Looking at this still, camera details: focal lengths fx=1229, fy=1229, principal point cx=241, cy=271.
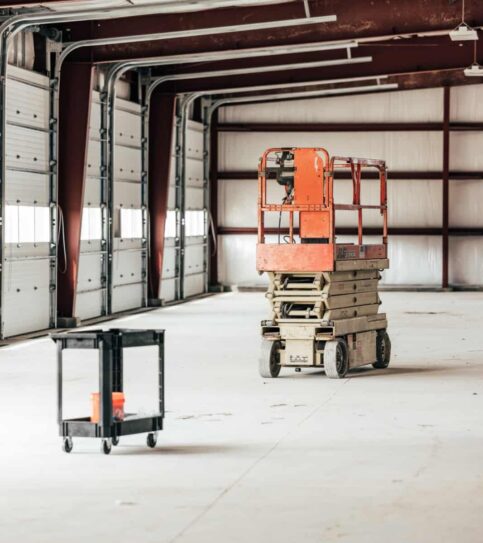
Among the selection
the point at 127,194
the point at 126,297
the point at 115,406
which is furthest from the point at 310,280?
the point at 127,194

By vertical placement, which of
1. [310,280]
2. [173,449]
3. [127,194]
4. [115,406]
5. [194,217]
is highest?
[127,194]

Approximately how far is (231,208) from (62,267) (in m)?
13.0

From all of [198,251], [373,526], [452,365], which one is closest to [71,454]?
[373,526]

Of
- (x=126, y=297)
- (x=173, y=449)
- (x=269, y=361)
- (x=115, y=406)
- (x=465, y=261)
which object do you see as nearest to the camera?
(x=115, y=406)

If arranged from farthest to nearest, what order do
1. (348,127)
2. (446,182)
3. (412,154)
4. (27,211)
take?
(348,127) < (412,154) < (446,182) < (27,211)

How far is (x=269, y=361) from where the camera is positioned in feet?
47.9

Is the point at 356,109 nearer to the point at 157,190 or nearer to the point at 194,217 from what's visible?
the point at 194,217

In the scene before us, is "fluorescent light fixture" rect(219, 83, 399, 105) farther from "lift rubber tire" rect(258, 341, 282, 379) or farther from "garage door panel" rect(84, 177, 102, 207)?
"lift rubber tire" rect(258, 341, 282, 379)

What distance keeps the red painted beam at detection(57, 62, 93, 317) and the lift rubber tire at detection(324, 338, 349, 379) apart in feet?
28.6

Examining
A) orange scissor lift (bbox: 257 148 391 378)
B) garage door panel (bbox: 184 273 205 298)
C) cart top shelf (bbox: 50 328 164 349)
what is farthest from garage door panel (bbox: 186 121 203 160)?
cart top shelf (bbox: 50 328 164 349)

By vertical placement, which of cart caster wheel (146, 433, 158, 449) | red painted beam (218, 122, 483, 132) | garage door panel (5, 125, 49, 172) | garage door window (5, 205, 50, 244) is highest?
red painted beam (218, 122, 483, 132)

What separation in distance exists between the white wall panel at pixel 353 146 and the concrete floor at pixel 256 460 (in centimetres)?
1784

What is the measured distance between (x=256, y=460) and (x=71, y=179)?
13.8 metres

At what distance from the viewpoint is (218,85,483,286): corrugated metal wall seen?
33844 millimetres
